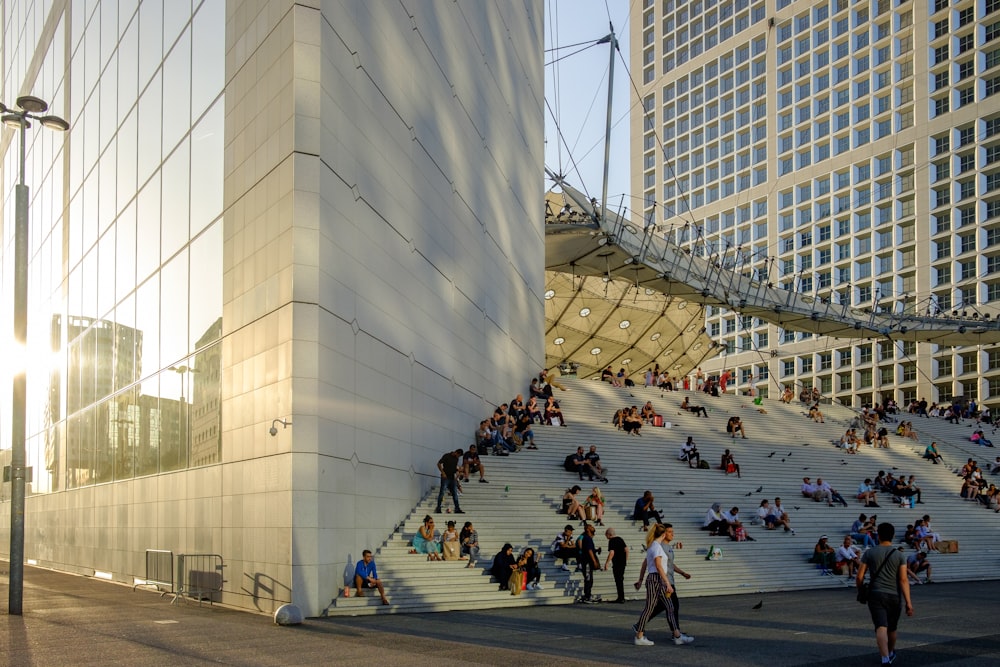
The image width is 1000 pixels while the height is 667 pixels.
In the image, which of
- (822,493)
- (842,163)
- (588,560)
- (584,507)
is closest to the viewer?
(588,560)

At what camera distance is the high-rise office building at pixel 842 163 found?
75.5 m

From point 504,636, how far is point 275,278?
7.86m

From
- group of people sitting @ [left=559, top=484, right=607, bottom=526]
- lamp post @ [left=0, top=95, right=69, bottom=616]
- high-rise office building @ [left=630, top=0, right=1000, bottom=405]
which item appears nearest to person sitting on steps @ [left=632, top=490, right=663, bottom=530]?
group of people sitting @ [left=559, top=484, right=607, bottom=526]

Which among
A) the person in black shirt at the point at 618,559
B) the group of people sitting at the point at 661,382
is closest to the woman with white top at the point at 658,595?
the person in black shirt at the point at 618,559

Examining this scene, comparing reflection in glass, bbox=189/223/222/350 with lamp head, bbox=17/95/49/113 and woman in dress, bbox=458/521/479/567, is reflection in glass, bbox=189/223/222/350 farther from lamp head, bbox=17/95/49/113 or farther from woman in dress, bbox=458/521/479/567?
woman in dress, bbox=458/521/479/567

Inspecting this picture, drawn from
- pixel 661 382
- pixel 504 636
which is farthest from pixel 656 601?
pixel 661 382

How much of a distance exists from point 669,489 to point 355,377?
1180 centimetres

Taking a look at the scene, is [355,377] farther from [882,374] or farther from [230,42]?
[882,374]

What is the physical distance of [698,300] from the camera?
152ft

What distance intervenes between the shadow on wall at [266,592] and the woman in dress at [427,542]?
3.29 meters

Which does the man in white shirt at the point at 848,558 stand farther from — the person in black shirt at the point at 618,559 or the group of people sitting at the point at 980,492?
the group of people sitting at the point at 980,492

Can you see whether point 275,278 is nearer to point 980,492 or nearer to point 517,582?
point 517,582

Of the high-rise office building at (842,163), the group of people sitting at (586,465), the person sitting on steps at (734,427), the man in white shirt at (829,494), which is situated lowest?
the man in white shirt at (829,494)

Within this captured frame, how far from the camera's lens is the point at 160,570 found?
21.0 metres
